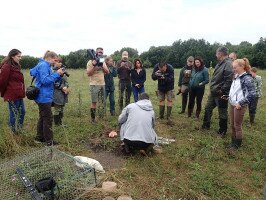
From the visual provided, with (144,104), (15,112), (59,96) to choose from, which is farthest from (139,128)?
(15,112)

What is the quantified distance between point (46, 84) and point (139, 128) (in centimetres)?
214

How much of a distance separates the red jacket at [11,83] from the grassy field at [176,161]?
0.73m

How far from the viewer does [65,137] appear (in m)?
7.07

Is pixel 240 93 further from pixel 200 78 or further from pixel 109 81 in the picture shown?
pixel 109 81

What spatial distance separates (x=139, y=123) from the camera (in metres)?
6.02

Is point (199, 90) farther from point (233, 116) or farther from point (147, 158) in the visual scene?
point (147, 158)

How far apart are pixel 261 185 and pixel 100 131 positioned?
3947mm

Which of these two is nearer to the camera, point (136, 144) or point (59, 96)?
point (136, 144)

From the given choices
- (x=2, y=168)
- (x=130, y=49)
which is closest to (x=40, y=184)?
(x=2, y=168)

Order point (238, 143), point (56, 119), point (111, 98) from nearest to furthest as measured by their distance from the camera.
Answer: point (238, 143)
point (56, 119)
point (111, 98)

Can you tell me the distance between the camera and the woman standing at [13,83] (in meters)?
6.79

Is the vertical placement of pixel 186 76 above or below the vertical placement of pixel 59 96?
above

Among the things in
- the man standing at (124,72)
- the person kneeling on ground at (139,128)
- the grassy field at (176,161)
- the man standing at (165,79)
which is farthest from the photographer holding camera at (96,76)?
the person kneeling on ground at (139,128)

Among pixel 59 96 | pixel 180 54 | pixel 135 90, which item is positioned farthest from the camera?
pixel 180 54
